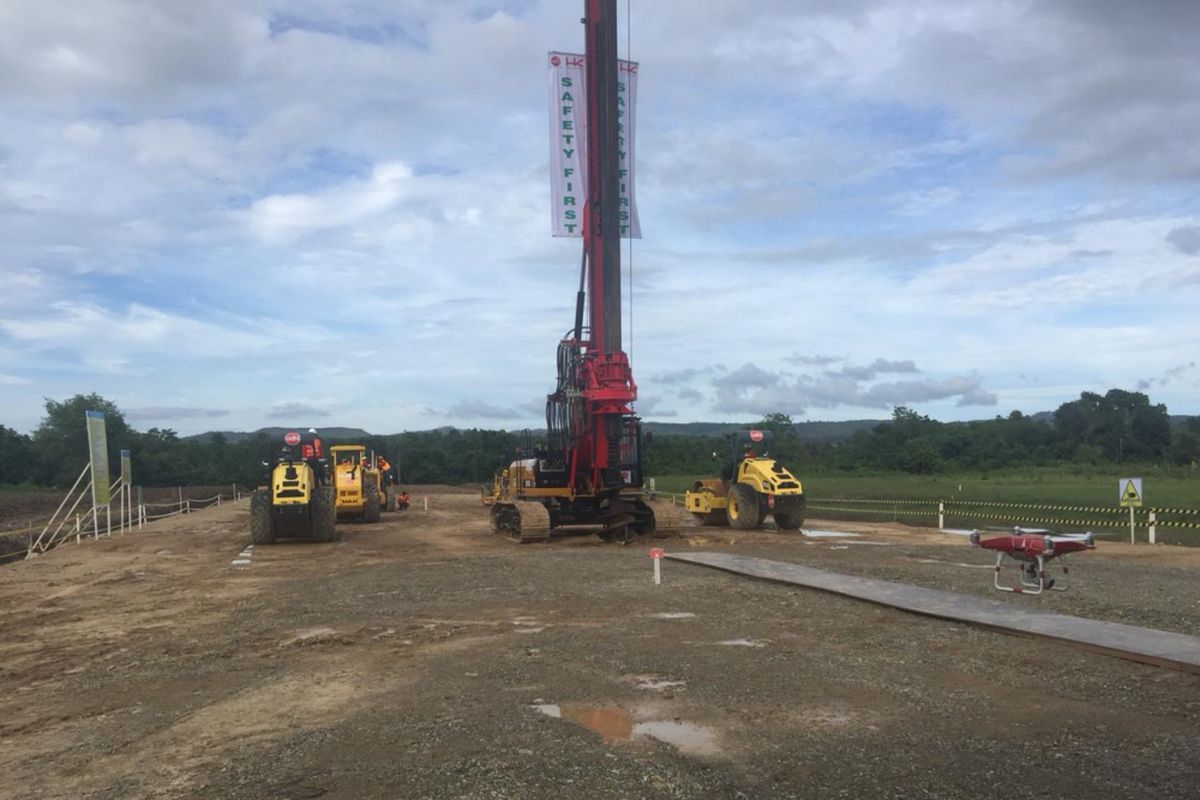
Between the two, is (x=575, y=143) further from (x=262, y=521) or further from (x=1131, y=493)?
(x=1131, y=493)

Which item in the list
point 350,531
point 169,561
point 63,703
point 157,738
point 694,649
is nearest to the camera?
point 157,738

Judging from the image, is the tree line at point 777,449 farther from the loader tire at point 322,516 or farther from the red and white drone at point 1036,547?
the red and white drone at point 1036,547

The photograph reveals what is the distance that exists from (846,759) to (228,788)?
3.63m

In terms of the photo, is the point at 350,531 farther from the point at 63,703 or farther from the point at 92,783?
the point at 92,783

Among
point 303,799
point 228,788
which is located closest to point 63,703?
point 228,788

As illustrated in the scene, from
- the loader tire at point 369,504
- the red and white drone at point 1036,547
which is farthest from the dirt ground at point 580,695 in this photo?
the loader tire at point 369,504

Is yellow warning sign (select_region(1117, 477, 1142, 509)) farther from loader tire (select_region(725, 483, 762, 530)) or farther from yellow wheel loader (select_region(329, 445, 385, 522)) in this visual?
yellow wheel loader (select_region(329, 445, 385, 522))

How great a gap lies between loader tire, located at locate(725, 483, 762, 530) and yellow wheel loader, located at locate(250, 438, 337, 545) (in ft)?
32.6

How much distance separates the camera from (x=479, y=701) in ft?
24.1

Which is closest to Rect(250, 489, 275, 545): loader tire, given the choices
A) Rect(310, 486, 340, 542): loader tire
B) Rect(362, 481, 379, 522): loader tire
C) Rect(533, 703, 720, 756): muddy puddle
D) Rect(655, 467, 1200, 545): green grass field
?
Rect(310, 486, 340, 542): loader tire

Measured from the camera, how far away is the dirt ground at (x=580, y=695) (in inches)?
222

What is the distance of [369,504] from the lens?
97.7ft

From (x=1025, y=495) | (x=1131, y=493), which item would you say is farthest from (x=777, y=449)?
(x=1131, y=493)

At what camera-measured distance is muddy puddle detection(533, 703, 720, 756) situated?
20.4ft
